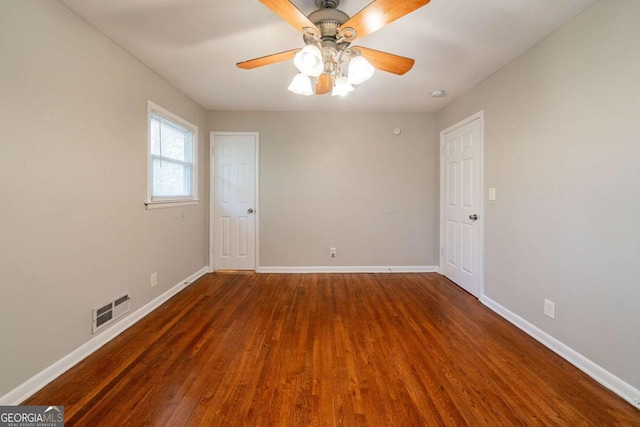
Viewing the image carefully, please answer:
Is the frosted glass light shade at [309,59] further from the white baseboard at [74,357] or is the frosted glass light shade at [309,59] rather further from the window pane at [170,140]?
the white baseboard at [74,357]

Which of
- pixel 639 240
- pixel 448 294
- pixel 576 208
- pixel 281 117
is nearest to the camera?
pixel 639 240

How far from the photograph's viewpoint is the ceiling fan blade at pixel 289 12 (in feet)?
4.32

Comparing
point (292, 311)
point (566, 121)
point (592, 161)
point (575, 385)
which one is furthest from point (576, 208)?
point (292, 311)

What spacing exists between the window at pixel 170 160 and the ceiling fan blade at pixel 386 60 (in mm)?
2198

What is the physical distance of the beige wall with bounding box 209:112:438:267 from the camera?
397 centimetres

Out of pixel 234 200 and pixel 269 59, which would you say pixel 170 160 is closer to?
pixel 234 200

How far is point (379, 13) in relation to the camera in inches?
53.9

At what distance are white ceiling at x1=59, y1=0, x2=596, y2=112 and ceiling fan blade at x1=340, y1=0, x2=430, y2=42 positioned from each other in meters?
0.39

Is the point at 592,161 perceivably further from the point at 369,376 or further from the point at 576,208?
the point at 369,376

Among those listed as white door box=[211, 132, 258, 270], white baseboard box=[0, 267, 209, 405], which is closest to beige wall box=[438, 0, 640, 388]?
white door box=[211, 132, 258, 270]

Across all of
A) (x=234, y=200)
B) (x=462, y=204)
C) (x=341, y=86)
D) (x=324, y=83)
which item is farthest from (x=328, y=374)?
(x=234, y=200)

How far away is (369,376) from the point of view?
1.70 m

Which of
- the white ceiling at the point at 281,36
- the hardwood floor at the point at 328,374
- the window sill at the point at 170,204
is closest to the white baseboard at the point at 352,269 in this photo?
the hardwood floor at the point at 328,374

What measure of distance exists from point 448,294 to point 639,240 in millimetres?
1858
